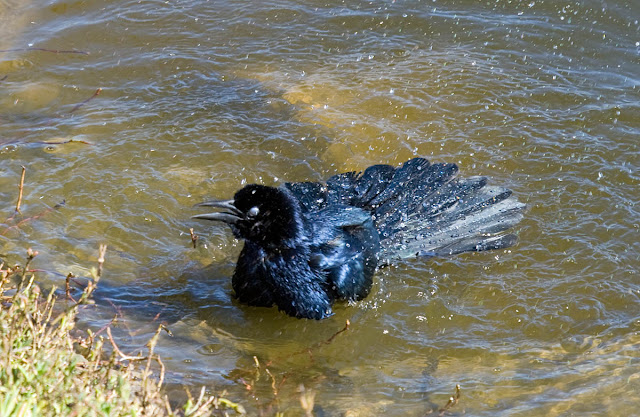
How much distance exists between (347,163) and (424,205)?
1017 mm

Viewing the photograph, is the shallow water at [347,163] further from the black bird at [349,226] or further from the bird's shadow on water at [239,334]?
the black bird at [349,226]

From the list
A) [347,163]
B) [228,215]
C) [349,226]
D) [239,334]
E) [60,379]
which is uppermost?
[60,379]

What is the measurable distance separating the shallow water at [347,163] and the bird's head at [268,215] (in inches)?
24.0

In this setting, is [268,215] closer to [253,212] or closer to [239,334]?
[253,212]

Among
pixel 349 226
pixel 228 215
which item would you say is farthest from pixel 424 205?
pixel 228 215

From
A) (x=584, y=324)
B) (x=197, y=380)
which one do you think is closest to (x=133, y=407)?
(x=197, y=380)

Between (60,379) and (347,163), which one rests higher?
(60,379)

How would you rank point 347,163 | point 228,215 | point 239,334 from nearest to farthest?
point 239,334 < point 228,215 < point 347,163

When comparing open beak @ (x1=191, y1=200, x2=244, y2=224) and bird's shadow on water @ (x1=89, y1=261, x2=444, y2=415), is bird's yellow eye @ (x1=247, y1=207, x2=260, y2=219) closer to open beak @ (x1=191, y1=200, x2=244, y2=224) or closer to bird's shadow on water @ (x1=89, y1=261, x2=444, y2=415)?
open beak @ (x1=191, y1=200, x2=244, y2=224)

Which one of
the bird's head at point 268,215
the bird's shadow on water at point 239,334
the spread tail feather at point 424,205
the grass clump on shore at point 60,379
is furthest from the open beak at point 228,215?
the grass clump on shore at point 60,379

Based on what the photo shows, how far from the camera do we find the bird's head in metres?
5.27

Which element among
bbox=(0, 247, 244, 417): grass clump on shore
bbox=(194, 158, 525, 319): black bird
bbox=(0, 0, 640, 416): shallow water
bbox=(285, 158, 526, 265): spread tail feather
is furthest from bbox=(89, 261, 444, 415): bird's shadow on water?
bbox=(0, 247, 244, 417): grass clump on shore

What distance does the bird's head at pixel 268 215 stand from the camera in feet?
17.3

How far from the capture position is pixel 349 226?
18.8 feet
